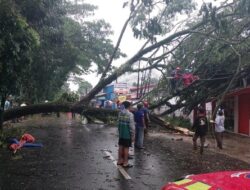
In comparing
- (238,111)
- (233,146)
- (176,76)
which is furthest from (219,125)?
(238,111)

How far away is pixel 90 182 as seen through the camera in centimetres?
843

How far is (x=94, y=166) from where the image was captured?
1034 cm

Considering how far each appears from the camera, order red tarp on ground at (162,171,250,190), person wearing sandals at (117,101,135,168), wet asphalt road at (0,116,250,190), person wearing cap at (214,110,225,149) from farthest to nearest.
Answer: person wearing cap at (214,110,225,149) → person wearing sandals at (117,101,135,168) → wet asphalt road at (0,116,250,190) → red tarp on ground at (162,171,250,190)

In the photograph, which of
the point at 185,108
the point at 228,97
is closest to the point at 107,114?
the point at 185,108

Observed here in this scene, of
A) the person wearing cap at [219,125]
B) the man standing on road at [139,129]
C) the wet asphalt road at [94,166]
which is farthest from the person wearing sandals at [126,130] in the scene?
the person wearing cap at [219,125]

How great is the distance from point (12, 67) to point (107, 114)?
5542 millimetres

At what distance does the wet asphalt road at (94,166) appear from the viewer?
27.2ft

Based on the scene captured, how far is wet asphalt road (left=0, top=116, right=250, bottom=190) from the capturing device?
8.29 meters

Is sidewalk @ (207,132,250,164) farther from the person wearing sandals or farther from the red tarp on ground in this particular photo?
the red tarp on ground

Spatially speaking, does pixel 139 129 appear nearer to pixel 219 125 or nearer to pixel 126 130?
pixel 219 125

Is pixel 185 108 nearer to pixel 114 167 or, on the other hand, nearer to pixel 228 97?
pixel 228 97

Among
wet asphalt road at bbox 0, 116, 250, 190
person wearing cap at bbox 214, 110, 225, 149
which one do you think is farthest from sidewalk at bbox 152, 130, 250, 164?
wet asphalt road at bbox 0, 116, 250, 190

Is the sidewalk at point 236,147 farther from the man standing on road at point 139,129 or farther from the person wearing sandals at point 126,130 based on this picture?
the person wearing sandals at point 126,130

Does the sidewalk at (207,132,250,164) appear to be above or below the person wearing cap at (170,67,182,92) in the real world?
below
